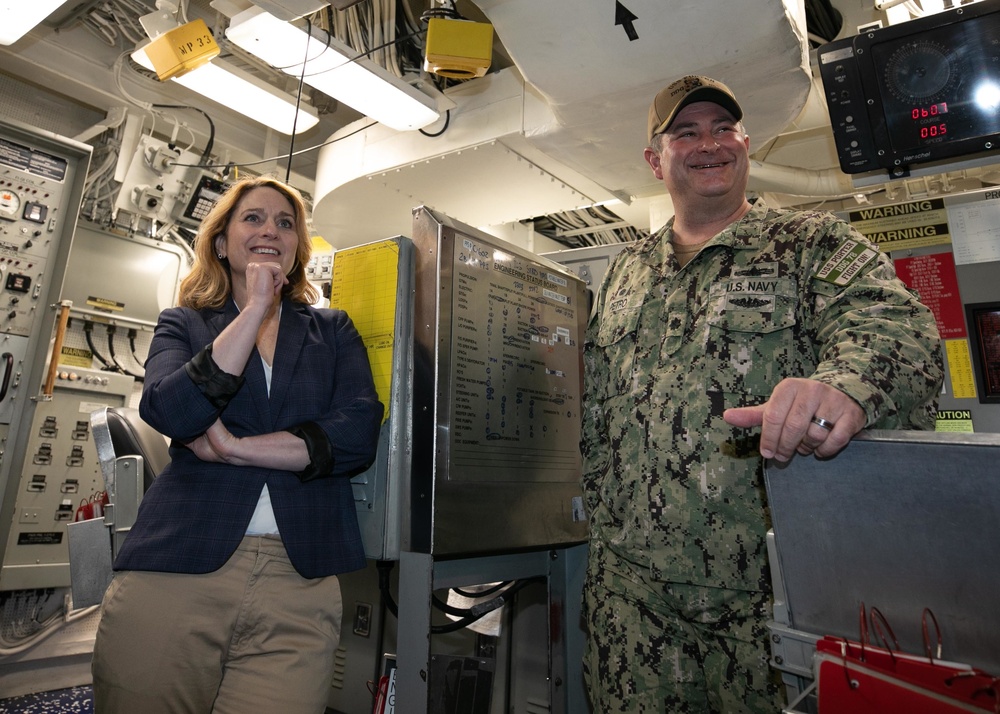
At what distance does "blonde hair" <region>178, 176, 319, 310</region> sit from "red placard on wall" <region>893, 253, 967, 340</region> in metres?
2.07

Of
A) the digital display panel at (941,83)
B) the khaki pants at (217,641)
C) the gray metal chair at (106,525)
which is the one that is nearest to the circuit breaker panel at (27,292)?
the gray metal chair at (106,525)

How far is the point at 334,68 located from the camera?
2961mm

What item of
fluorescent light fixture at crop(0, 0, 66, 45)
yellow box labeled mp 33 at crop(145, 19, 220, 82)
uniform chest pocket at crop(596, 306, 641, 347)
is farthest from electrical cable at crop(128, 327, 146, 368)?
uniform chest pocket at crop(596, 306, 641, 347)

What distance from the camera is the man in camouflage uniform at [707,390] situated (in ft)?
4.13

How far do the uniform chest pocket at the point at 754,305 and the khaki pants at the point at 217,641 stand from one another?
113 centimetres

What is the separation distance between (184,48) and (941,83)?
3.08 metres

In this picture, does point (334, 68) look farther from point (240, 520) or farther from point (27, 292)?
point (240, 520)

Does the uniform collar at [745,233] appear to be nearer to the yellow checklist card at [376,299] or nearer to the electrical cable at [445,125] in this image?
the yellow checklist card at [376,299]

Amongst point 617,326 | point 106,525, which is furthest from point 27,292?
point 617,326

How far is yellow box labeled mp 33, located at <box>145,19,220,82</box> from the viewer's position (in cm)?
294

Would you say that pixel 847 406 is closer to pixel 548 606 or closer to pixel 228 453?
pixel 228 453

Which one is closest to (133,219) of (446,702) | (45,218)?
(45,218)

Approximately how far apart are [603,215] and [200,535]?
4.65 meters

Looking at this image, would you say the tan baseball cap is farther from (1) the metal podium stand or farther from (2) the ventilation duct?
(1) the metal podium stand
